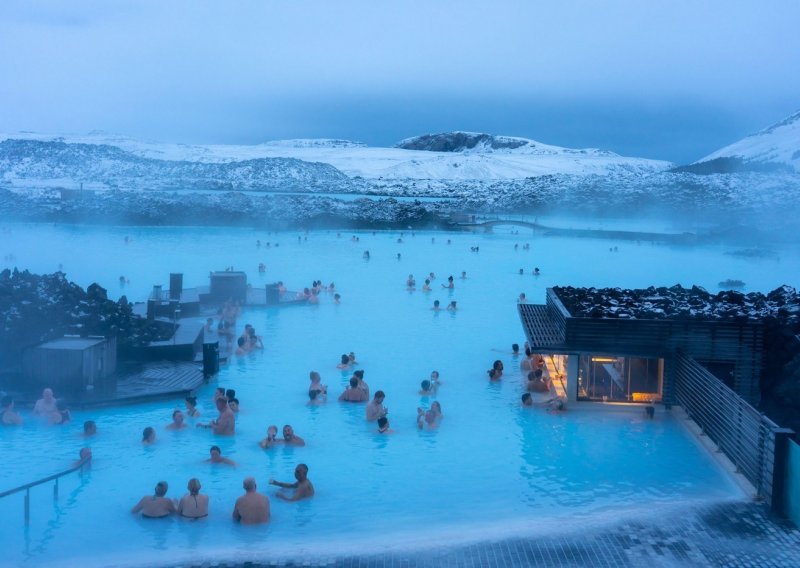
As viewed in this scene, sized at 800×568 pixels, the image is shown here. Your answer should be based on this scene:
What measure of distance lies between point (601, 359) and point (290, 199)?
128 ft

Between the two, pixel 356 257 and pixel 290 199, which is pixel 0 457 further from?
pixel 290 199

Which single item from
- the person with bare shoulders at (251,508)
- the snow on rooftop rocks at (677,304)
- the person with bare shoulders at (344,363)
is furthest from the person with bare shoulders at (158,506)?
the person with bare shoulders at (344,363)

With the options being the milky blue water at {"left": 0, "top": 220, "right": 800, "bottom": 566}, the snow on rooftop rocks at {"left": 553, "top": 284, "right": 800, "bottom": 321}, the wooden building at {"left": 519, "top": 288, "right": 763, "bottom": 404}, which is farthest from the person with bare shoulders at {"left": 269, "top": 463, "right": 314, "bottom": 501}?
the snow on rooftop rocks at {"left": 553, "top": 284, "right": 800, "bottom": 321}

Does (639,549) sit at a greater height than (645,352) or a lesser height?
lesser

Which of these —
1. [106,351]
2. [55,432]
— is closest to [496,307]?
[106,351]

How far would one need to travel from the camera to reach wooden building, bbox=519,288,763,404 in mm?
8398

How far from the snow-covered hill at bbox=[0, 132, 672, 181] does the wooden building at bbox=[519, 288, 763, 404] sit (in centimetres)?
7585

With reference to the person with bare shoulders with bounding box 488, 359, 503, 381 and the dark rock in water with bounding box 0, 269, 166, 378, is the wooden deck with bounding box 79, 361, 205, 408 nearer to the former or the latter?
the dark rock in water with bounding box 0, 269, 166, 378

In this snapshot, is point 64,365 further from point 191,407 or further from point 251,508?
point 251,508

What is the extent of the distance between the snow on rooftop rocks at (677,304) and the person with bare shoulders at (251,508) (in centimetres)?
445

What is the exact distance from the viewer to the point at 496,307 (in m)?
17.6

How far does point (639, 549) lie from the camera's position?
5293 millimetres

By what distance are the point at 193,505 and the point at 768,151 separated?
66898 millimetres

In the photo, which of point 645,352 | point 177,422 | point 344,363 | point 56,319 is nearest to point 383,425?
point 177,422
